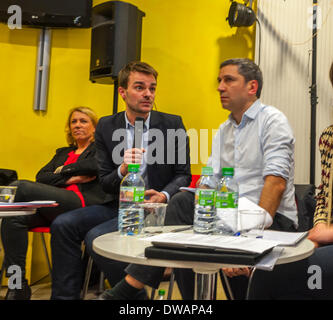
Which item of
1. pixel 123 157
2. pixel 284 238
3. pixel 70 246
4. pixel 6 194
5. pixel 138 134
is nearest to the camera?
pixel 284 238

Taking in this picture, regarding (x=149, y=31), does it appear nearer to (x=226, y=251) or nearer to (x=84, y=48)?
(x=84, y=48)

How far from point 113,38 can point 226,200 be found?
7.03ft

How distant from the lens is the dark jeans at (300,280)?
109 centimetres

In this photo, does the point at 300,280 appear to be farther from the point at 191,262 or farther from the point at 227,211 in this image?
the point at 191,262

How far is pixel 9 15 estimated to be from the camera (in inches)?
127

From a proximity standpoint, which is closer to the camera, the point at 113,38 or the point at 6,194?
the point at 6,194

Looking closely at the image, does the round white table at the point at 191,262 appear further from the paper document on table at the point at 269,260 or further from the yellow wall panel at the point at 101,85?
the yellow wall panel at the point at 101,85

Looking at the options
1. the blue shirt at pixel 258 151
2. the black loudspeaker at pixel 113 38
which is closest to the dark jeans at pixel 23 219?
the blue shirt at pixel 258 151

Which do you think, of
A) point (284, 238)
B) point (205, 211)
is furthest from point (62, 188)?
point (284, 238)

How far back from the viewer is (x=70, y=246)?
2.05 metres

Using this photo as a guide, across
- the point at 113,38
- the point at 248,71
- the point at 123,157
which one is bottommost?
the point at 123,157

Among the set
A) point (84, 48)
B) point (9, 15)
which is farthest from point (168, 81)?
point (9, 15)

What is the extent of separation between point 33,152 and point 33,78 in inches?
24.3

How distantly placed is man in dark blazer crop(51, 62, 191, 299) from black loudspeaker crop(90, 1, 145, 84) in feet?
2.26
